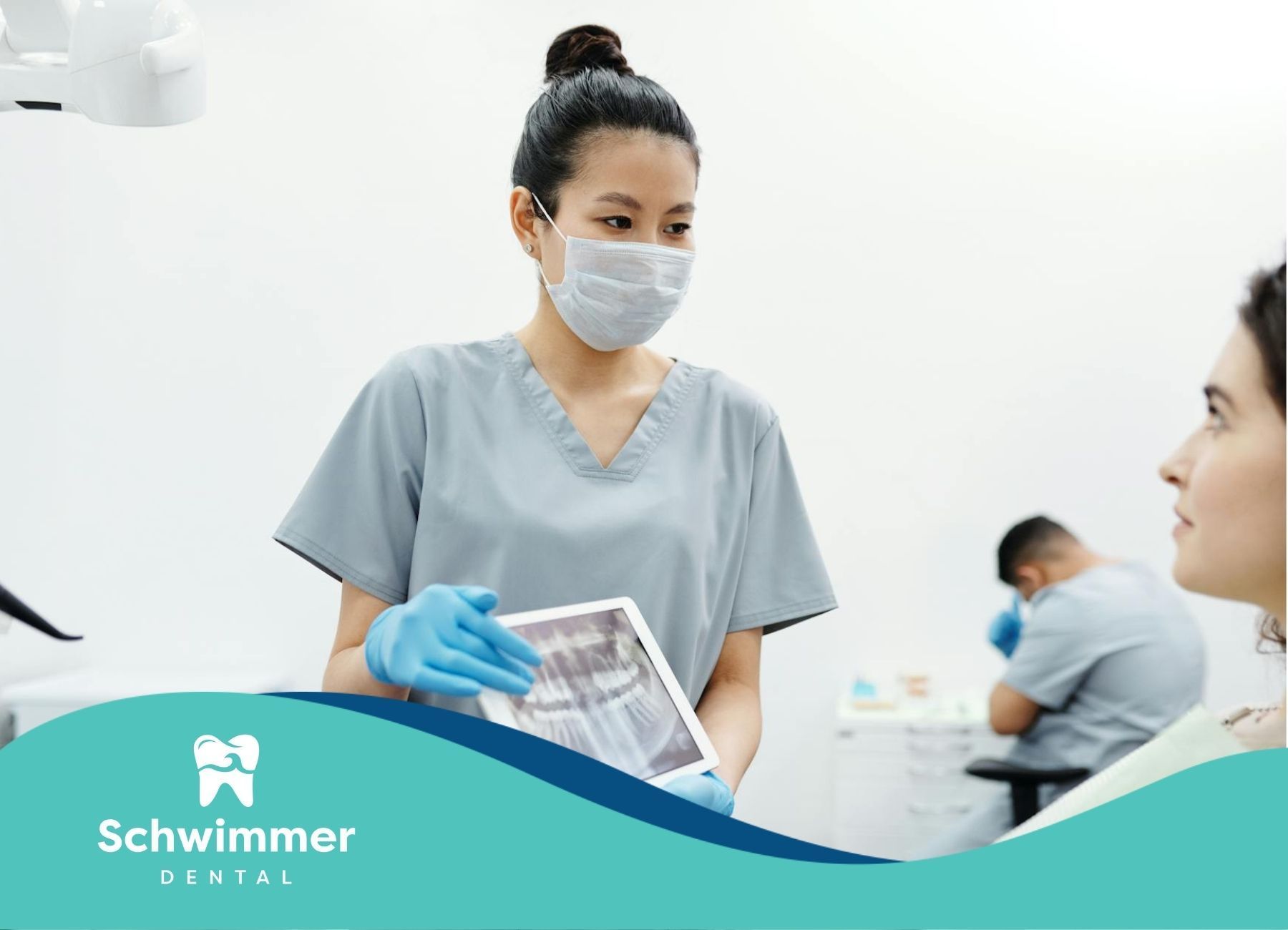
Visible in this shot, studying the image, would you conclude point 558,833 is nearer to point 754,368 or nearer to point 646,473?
point 646,473

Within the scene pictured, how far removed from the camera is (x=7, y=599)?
45.8 inches

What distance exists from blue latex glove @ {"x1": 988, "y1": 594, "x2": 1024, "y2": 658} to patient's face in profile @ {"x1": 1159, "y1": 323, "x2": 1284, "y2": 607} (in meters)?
1.46

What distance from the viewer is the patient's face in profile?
1.02 m

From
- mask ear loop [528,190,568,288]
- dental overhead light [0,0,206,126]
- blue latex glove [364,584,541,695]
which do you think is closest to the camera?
blue latex glove [364,584,541,695]

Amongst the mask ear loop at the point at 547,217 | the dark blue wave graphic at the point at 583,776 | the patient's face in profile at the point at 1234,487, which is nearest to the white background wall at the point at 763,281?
the mask ear loop at the point at 547,217

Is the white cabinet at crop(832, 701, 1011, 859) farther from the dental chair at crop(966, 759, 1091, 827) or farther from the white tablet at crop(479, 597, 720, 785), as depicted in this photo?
the white tablet at crop(479, 597, 720, 785)

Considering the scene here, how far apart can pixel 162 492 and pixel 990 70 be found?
1839 mm

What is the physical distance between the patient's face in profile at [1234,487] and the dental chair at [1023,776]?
88cm

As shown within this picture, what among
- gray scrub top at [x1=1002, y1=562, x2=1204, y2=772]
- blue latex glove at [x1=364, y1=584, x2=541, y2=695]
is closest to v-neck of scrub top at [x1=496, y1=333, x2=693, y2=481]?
blue latex glove at [x1=364, y1=584, x2=541, y2=695]

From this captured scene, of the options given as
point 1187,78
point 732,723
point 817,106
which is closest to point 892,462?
point 817,106

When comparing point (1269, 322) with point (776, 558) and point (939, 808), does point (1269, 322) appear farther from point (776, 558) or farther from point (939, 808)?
point (939, 808)

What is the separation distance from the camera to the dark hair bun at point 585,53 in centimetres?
126

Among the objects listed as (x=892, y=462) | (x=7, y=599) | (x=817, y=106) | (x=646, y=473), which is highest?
(x=817, y=106)

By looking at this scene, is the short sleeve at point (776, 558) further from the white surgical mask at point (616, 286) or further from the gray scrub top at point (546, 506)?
the white surgical mask at point (616, 286)
